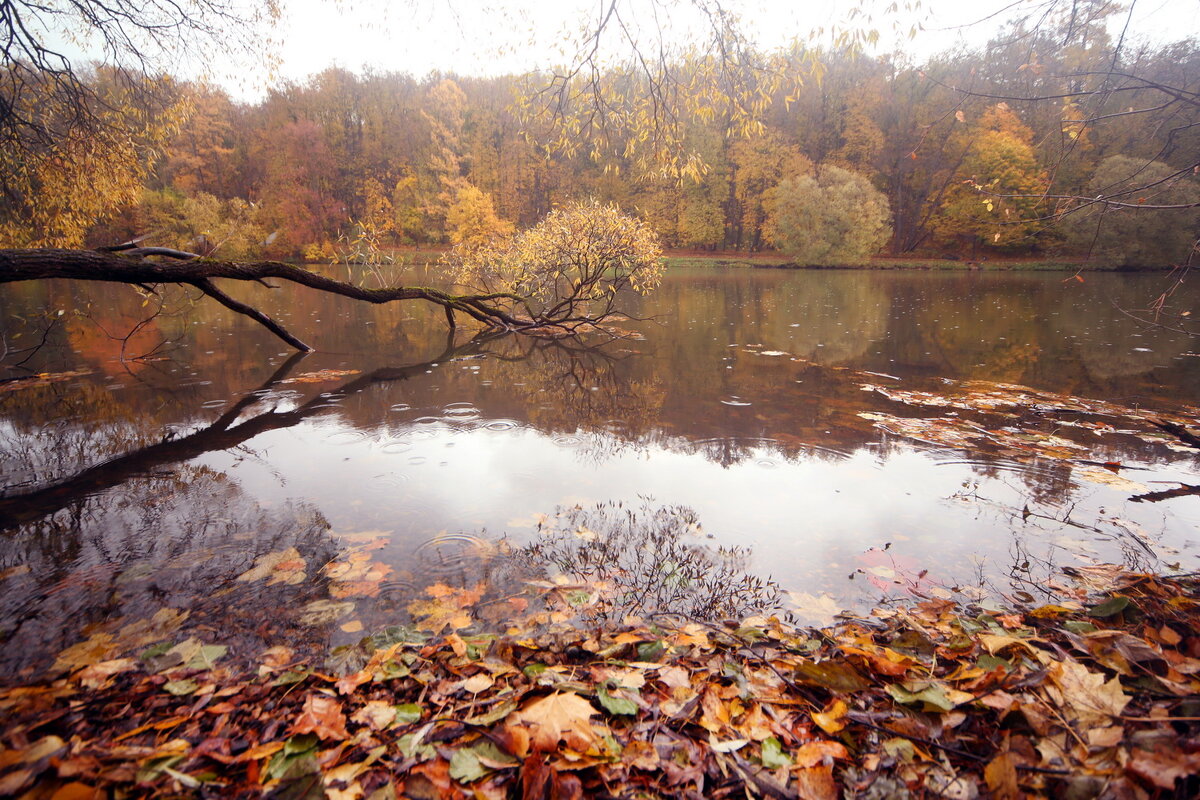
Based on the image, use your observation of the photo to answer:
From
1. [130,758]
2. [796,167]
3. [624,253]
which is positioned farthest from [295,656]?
[796,167]

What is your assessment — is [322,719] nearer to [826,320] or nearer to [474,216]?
[826,320]

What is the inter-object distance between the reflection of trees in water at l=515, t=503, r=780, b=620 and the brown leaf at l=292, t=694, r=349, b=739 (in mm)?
1452

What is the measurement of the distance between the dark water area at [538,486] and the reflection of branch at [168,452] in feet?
0.13

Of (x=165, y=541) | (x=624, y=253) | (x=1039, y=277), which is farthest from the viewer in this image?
(x=1039, y=277)

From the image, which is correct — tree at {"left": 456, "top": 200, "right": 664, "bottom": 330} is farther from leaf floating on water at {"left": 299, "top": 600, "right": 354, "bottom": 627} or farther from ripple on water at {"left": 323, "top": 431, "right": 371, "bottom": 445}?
leaf floating on water at {"left": 299, "top": 600, "right": 354, "bottom": 627}

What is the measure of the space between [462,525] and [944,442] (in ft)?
17.8

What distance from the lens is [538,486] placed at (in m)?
5.25

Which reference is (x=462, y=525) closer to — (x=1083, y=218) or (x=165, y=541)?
(x=165, y=541)

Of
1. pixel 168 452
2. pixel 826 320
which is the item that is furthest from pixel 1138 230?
pixel 168 452

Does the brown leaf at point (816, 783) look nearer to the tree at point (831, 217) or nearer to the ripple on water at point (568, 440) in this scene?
the ripple on water at point (568, 440)

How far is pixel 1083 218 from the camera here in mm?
32625

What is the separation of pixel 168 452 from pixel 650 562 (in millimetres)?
5689

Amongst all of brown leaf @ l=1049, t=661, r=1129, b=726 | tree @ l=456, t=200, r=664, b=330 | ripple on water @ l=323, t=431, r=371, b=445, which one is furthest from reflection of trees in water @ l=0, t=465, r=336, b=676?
tree @ l=456, t=200, r=664, b=330

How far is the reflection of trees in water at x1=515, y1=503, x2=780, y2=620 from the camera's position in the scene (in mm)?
3322
